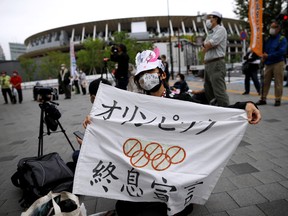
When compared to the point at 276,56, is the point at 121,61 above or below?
above

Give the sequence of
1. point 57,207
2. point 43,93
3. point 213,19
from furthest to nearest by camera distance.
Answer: point 213,19, point 43,93, point 57,207

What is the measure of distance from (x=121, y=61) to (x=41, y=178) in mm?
4251

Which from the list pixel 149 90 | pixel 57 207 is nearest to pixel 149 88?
pixel 149 90

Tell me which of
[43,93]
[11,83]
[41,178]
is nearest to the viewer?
[41,178]

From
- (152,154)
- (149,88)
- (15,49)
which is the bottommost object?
(152,154)

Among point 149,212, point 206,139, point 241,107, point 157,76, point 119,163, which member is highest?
point 157,76

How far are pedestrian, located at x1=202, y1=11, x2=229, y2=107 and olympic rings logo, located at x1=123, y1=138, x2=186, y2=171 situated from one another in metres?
3.01

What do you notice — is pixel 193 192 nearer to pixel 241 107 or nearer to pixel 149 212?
pixel 149 212

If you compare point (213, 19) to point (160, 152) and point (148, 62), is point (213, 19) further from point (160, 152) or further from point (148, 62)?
point (160, 152)

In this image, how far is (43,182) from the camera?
243 cm

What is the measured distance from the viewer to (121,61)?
245 inches

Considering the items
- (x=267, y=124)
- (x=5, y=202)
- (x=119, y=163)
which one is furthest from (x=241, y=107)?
(x=267, y=124)

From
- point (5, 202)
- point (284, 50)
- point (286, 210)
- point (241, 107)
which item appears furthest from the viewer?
point (284, 50)

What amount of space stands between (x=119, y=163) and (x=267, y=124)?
393cm
